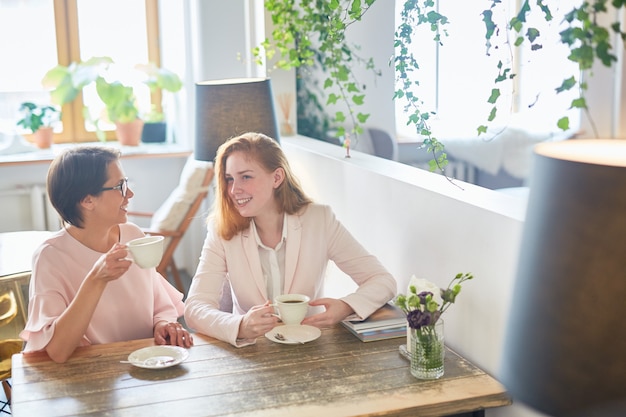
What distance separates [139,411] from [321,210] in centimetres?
100

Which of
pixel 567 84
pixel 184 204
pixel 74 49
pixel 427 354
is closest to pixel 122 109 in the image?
pixel 74 49

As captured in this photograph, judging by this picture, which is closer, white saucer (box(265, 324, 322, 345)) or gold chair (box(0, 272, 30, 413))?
white saucer (box(265, 324, 322, 345))

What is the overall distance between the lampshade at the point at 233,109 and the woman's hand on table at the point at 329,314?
49.4 inches

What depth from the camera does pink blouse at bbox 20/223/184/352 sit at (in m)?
2.19

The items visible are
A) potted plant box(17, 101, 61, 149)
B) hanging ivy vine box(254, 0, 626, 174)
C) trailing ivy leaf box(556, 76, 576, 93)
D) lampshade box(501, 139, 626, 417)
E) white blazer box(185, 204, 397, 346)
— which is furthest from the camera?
potted plant box(17, 101, 61, 149)

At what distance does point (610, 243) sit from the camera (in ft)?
2.59

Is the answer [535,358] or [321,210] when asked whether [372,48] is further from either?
[535,358]

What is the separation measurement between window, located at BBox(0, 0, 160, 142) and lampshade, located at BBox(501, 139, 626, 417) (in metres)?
4.97

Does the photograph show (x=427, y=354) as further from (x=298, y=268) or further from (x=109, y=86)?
(x=109, y=86)

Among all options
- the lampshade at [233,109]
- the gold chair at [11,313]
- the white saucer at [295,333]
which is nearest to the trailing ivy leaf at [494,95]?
the white saucer at [295,333]

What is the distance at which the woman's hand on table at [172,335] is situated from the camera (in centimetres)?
224

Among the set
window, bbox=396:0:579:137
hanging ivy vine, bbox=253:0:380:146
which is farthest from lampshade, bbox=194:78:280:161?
window, bbox=396:0:579:137

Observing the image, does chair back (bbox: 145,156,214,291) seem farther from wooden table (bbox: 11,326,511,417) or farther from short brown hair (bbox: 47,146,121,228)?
wooden table (bbox: 11,326,511,417)

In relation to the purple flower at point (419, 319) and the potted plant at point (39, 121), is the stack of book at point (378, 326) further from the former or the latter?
the potted plant at point (39, 121)
